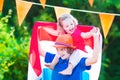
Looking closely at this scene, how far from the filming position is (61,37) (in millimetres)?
4984

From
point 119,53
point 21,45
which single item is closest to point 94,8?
point 119,53

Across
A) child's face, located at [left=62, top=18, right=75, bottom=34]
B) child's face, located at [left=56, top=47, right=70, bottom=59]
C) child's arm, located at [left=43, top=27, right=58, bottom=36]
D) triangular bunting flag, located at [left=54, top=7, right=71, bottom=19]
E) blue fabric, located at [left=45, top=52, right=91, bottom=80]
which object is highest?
triangular bunting flag, located at [left=54, top=7, right=71, bottom=19]

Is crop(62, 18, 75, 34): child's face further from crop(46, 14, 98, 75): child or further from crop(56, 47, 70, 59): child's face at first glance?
crop(56, 47, 70, 59): child's face

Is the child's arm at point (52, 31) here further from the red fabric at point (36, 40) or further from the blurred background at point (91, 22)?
the blurred background at point (91, 22)

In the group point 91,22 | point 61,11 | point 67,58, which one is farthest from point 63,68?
point 91,22

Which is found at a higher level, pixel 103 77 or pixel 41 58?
pixel 41 58

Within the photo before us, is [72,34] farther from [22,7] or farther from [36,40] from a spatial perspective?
[22,7]

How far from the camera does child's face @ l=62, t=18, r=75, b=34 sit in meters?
4.97

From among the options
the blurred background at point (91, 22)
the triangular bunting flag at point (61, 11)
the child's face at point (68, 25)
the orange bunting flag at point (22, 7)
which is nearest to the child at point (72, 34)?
the child's face at point (68, 25)

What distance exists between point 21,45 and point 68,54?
186 centimetres

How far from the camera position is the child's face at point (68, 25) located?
4969 millimetres

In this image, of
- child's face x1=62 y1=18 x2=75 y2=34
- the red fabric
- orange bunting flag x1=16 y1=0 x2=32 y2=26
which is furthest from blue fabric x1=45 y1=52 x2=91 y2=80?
orange bunting flag x1=16 y1=0 x2=32 y2=26

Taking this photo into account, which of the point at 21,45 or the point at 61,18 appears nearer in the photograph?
the point at 61,18

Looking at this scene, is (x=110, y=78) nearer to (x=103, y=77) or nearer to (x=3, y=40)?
(x=103, y=77)
